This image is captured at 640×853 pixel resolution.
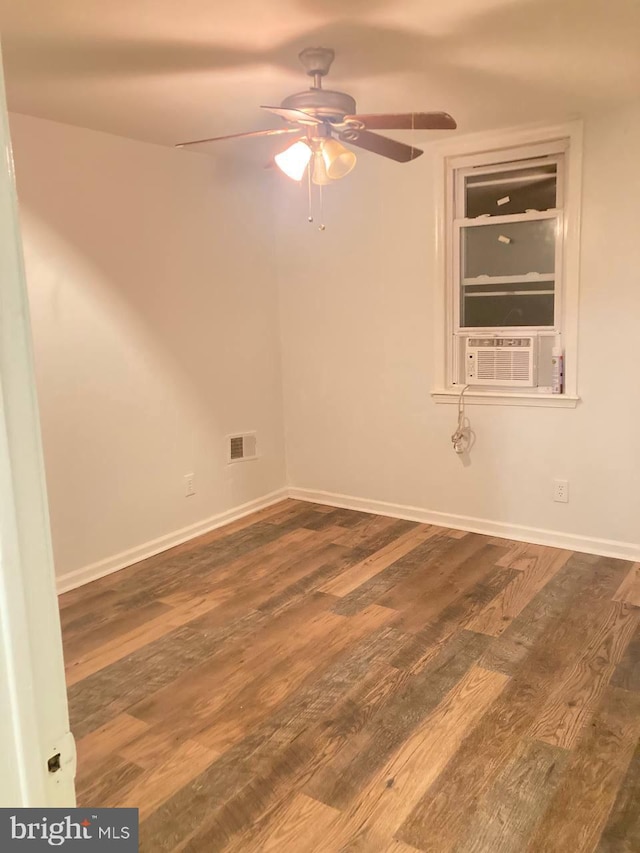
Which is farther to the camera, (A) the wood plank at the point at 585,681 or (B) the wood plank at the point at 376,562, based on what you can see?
(B) the wood plank at the point at 376,562

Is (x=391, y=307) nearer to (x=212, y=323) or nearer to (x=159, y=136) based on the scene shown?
(x=212, y=323)

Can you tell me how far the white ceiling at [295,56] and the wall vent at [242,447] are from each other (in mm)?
2042

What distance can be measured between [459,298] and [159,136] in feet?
6.70

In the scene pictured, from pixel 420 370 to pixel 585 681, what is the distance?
2.28m

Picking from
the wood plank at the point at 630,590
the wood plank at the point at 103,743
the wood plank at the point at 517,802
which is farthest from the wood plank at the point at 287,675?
the wood plank at the point at 630,590

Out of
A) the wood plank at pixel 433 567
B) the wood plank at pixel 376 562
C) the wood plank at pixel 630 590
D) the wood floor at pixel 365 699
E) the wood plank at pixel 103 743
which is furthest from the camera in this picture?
the wood plank at pixel 376 562

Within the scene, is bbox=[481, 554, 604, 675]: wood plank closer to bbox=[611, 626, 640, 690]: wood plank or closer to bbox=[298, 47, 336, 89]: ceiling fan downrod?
bbox=[611, 626, 640, 690]: wood plank

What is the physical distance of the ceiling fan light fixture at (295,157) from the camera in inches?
108

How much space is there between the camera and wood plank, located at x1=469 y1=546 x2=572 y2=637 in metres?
3.12

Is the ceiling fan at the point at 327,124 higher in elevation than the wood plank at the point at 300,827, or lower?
higher

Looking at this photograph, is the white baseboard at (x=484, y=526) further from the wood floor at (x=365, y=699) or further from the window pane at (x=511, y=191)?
the window pane at (x=511, y=191)

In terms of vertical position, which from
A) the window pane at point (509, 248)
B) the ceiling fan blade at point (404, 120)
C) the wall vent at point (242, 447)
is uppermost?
the ceiling fan blade at point (404, 120)

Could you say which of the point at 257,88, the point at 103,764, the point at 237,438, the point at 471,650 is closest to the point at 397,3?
the point at 257,88

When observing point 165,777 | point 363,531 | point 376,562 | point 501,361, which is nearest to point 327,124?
point 501,361
